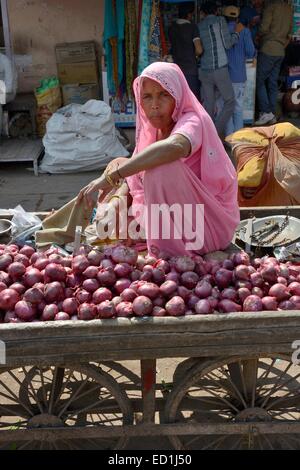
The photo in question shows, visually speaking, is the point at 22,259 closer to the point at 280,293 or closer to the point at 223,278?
the point at 223,278

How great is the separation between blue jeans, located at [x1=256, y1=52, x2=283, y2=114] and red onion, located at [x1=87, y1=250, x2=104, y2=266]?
5281mm

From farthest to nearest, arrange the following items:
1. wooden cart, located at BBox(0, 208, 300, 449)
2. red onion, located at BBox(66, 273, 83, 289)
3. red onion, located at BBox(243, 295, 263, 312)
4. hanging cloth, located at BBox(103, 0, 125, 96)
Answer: hanging cloth, located at BBox(103, 0, 125, 96)
red onion, located at BBox(66, 273, 83, 289)
red onion, located at BBox(243, 295, 263, 312)
wooden cart, located at BBox(0, 208, 300, 449)

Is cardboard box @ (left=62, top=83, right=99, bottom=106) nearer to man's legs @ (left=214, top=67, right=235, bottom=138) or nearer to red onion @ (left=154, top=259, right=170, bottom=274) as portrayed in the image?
man's legs @ (left=214, top=67, right=235, bottom=138)

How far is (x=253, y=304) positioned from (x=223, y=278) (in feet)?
0.72

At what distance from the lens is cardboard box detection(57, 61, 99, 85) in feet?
21.9

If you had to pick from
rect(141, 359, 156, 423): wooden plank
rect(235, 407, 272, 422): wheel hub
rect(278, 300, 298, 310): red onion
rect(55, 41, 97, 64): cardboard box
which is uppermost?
rect(55, 41, 97, 64): cardboard box

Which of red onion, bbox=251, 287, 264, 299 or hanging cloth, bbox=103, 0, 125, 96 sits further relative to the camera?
hanging cloth, bbox=103, 0, 125, 96

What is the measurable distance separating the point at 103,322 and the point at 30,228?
1367 mm

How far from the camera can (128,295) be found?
213 centimetres

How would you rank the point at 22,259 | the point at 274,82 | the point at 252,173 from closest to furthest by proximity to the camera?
the point at 22,259 → the point at 252,173 → the point at 274,82

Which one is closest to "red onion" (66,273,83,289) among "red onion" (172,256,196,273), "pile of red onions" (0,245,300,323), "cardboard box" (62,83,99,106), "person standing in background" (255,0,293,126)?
"pile of red onions" (0,245,300,323)

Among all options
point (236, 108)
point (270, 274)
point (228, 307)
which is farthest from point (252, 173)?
point (236, 108)

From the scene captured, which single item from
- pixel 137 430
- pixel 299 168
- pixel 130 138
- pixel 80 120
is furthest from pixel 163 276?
pixel 130 138

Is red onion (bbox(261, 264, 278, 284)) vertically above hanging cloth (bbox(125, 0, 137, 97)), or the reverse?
hanging cloth (bbox(125, 0, 137, 97))
